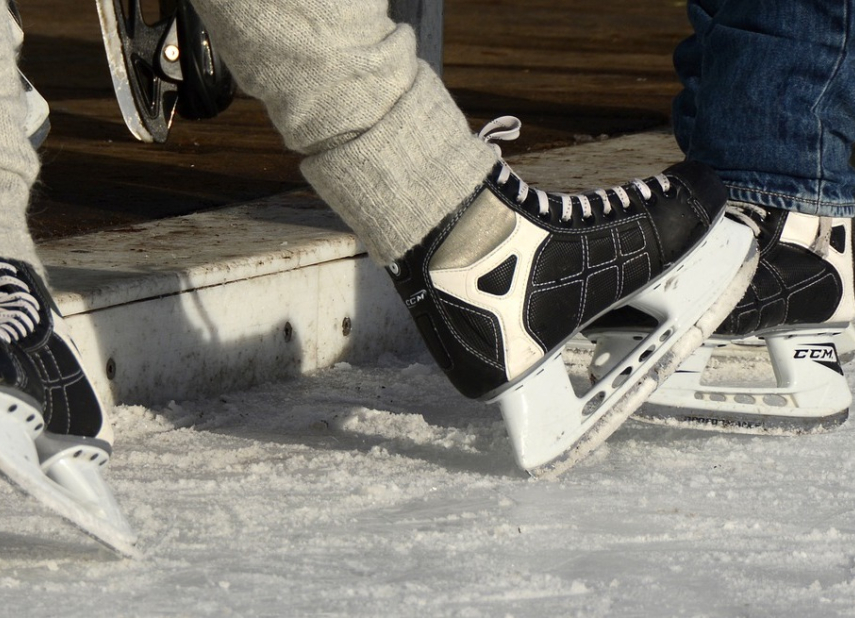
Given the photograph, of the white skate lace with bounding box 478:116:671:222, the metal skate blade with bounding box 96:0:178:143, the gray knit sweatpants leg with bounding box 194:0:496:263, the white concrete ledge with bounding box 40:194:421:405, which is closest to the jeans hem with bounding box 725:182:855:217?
the white skate lace with bounding box 478:116:671:222

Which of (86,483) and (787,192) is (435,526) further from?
(787,192)

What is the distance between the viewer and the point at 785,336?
5.44ft

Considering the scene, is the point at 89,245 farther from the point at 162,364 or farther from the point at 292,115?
the point at 292,115

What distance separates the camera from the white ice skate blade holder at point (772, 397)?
1.60m

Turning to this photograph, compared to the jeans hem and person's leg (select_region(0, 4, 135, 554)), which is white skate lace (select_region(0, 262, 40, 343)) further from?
the jeans hem

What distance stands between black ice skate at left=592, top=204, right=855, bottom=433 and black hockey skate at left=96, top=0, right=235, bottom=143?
50.4 inches

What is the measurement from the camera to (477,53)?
15.5 feet

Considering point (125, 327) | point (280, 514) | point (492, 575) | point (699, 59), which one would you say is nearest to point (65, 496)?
point (280, 514)

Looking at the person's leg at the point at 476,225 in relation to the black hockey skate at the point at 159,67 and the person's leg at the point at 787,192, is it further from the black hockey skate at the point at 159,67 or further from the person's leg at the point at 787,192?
the black hockey skate at the point at 159,67

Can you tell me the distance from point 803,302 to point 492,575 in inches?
26.8

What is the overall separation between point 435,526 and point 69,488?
0.35 meters

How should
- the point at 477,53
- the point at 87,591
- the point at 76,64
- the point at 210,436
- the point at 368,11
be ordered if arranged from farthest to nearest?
the point at 477,53, the point at 76,64, the point at 210,436, the point at 368,11, the point at 87,591

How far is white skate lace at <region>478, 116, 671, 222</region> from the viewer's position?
1.41 metres

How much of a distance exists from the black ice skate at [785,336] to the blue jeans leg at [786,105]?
0.03 meters
